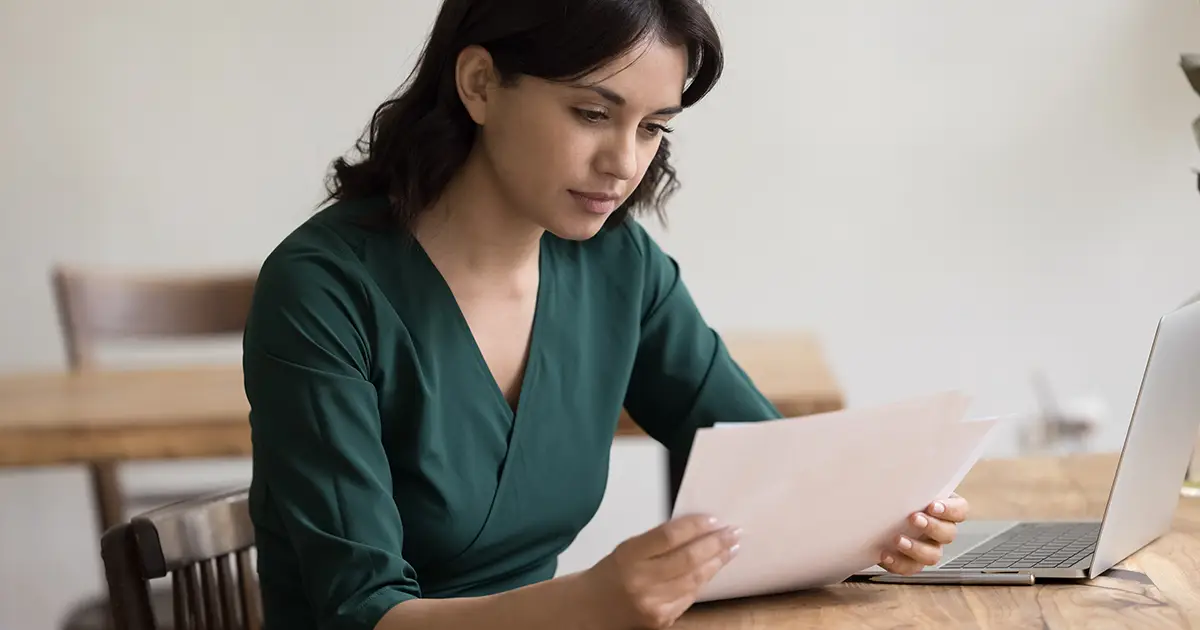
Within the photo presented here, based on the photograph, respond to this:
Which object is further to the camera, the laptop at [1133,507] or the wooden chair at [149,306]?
the wooden chair at [149,306]

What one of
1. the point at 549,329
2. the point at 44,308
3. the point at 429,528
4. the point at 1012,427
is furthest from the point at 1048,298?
the point at 44,308

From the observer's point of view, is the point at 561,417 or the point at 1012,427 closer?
the point at 561,417

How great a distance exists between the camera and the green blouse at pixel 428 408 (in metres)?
1.08

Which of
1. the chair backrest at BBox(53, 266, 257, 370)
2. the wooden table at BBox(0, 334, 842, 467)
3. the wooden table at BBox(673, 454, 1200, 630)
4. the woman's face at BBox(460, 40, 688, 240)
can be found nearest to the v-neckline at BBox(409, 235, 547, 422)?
the woman's face at BBox(460, 40, 688, 240)

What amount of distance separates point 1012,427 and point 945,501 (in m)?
1.80

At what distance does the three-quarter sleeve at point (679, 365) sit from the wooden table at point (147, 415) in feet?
1.46

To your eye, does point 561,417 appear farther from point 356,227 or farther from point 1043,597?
point 1043,597

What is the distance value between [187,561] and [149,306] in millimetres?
1153

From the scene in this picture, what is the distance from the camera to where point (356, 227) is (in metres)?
1.25

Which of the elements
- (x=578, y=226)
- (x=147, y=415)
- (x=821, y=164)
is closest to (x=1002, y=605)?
(x=578, y=226)

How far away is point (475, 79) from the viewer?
1.22m

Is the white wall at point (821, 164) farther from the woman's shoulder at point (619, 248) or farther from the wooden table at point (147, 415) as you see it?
the woman's shoulder at point (619, 248)

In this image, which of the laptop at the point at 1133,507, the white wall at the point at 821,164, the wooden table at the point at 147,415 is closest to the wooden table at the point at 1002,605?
the laptop at the point at 1133,507

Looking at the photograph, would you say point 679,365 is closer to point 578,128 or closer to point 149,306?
point 578,128
